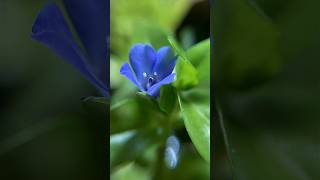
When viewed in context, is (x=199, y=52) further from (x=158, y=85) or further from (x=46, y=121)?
(x=46, y=121)

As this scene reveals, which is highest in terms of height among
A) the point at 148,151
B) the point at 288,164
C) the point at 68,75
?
the point at 68,75

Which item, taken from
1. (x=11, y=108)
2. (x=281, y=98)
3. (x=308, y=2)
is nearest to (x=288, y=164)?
(x=281, y=98)

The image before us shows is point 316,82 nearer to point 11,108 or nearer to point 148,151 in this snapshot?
point 148,151

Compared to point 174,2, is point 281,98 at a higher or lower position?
lower

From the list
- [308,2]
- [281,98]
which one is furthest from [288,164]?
[308,2]

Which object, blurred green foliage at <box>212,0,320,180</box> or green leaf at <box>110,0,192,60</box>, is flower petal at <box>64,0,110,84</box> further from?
blurred green foliage at <box>212,0,320,180</box>

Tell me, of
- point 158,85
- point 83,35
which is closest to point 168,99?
point 158,85

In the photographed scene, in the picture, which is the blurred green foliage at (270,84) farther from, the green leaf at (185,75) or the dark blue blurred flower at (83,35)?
the dark blue blurred flower at (83,35)
